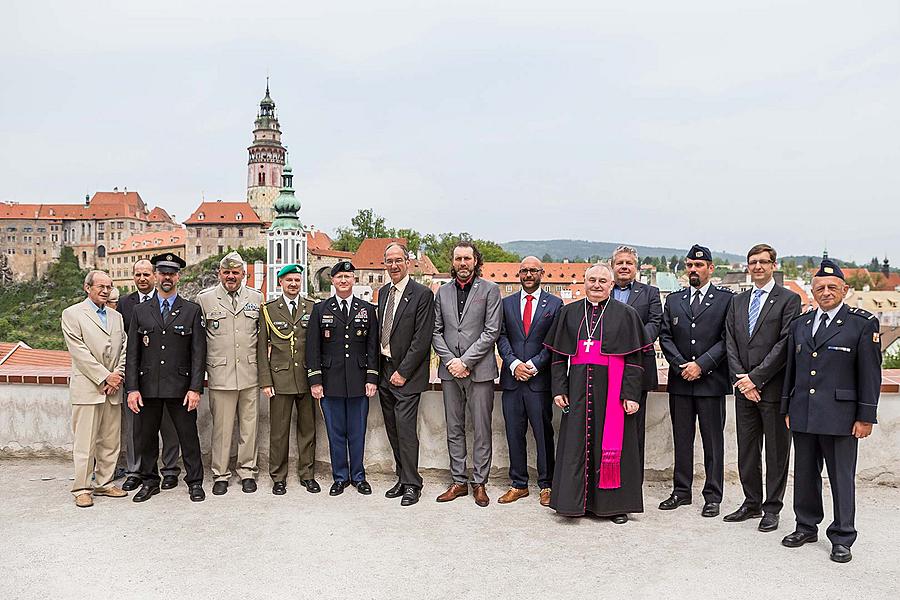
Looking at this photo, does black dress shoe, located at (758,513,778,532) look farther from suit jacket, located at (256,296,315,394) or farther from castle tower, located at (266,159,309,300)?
castle tower, located at (266,159,309,300)

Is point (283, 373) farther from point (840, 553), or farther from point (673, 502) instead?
point (840, 553)

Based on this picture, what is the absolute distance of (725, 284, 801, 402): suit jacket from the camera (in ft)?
16.0

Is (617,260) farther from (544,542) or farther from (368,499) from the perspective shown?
(368,499)

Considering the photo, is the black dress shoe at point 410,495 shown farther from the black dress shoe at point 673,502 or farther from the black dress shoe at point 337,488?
the black dress shoe at point 673,502

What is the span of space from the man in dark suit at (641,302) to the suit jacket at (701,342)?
0.11 metres

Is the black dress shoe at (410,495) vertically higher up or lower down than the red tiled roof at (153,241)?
lower down

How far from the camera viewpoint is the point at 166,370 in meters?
5.45

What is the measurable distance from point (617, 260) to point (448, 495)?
6.88 ft

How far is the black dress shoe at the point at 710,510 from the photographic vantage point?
5.05 meters

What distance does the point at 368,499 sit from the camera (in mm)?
5441

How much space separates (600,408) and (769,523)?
1.24 meters

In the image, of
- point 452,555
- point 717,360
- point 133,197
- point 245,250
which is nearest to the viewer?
point 452,555

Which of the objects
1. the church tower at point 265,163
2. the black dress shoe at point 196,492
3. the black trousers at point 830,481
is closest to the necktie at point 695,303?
the black trousers at point 830,481

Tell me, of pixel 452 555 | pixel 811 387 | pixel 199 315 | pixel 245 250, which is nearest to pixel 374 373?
pixel 199 315
